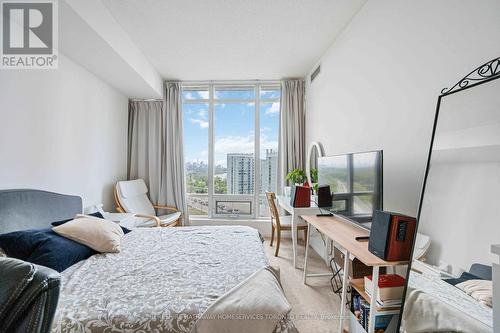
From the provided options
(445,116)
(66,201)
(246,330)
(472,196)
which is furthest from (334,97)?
(66,201)

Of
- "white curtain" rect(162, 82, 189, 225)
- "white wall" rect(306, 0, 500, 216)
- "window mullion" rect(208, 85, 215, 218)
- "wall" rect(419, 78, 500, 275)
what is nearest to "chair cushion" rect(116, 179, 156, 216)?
"white curtain" rect(162, 82, 189, 225)

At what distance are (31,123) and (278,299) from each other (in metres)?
2.63

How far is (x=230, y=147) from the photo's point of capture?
432 centimetres

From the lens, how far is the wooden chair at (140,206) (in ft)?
11.1

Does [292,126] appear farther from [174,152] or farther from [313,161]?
[174,152]

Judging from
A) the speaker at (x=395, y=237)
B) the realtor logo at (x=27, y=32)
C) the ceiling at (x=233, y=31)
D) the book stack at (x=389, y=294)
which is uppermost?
the ceiling at (x=233, y=31)

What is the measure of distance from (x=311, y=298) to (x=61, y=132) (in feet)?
10.4

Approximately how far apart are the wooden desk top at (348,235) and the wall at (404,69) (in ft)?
1.22

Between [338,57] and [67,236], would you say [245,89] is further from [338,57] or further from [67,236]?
[67,236]

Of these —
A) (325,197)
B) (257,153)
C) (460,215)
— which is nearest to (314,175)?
(325,197)

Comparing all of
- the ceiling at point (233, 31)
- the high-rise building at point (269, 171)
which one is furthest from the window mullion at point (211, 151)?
the high-rise building at point (269, 171)

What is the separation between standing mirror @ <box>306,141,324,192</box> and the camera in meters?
3.27

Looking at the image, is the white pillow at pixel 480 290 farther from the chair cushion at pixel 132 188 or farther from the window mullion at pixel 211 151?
the chair cushion at pixel 132 188

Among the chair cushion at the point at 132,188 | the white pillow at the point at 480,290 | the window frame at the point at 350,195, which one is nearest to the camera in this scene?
the white pillow at the point at 480,290
